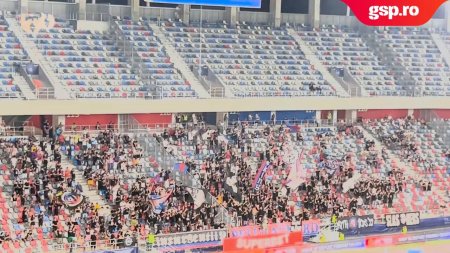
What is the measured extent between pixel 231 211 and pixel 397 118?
5.88 metres

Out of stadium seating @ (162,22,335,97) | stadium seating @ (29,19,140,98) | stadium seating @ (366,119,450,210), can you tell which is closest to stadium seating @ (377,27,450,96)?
stadium seating @ (366,119,450,210)

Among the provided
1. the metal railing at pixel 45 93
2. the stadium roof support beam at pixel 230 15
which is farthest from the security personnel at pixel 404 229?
the metal railing at pixel 45 93

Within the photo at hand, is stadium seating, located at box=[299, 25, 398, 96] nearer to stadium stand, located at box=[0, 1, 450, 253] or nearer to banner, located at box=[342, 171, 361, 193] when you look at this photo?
stadium stand, located at box=[0, 1, 450, 253]

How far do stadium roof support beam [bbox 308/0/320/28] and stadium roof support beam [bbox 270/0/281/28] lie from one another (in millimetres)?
784

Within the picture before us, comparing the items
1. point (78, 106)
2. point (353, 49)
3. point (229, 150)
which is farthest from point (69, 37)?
point (353, 49)

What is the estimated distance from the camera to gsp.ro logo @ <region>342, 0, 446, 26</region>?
13758 millimetres

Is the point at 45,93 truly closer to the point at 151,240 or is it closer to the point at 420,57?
the point at 151,240

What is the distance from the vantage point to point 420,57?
74.1 ft

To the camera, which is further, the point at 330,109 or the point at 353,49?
the point at 353,49

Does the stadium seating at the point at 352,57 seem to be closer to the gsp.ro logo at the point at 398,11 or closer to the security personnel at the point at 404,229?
the security personnel at the point at 404,229

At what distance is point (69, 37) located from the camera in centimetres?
1833

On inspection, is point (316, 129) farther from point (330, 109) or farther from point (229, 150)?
point (229, 150)

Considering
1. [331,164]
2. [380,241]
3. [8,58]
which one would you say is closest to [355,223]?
[380,241]

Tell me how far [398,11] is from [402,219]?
17.6ft
